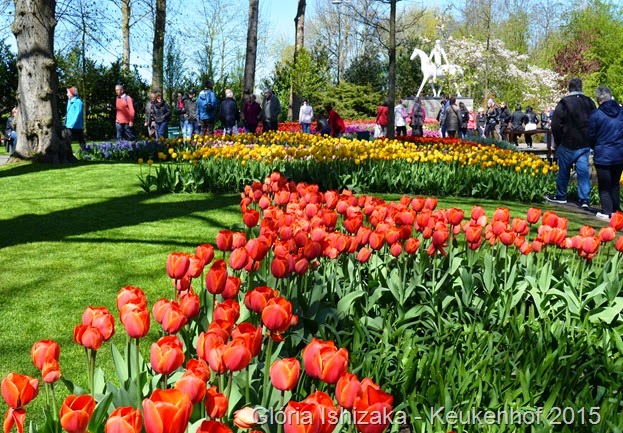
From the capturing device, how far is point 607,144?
8266mm

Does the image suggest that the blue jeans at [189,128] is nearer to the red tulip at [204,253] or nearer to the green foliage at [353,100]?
the red tulip at [204,253]

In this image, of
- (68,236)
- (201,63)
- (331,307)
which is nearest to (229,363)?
(331,307)

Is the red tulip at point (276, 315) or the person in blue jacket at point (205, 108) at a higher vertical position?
the person in blue jacket at point (205, 108)

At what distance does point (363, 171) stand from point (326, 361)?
8.26 m

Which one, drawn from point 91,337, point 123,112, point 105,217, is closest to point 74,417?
point 91,337

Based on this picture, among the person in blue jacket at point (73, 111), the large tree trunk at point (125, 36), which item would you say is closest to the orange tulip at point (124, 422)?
the person in blue jacket at point (73, 111)

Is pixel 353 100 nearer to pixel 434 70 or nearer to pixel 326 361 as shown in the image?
pixel 434 70

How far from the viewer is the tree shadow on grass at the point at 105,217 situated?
6.32 m

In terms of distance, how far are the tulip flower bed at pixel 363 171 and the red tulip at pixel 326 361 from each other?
24.6 feet

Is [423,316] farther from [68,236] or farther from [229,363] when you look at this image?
[68,236]

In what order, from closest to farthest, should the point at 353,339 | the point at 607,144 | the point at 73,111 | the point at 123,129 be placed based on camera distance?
the point at 353,339
the point at 607,144
the point at 73,111
the point at 123,129

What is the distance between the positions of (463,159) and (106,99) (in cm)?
1936

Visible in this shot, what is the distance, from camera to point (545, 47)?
54062 mm

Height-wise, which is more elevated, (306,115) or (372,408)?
(306,115)
